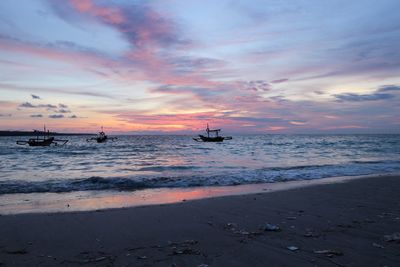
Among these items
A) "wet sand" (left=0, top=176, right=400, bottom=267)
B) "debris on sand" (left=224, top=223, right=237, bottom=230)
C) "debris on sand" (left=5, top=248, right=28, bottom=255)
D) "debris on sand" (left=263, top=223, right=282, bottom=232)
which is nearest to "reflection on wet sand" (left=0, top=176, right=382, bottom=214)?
"wet sand" (left=0, top=176, right=400, bottom=267)

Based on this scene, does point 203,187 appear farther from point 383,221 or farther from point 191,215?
point 383,221

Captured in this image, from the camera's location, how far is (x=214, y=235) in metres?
6.50

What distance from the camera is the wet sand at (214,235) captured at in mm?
5199


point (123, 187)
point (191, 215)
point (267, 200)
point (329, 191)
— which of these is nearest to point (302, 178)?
point (329, 191)

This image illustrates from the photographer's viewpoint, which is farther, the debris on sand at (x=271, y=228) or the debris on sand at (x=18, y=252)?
the debris on sand at (x=271, y=228)

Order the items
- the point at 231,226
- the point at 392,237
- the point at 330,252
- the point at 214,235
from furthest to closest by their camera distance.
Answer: the point at 231,226 < the point at 214,235 < the point at 392,237 < the point at 330,252

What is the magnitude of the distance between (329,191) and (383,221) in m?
4.82

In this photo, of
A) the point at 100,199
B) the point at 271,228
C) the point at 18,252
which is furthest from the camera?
the point at 100,199

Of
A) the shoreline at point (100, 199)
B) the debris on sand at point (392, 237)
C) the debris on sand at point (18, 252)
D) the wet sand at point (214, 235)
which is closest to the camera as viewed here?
the wet sand at point (214, 235)

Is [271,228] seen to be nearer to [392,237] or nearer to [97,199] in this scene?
[392,237]

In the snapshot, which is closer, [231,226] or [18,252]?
[18,252]

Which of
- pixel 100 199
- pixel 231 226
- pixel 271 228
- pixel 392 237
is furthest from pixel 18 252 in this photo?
pixel 392 237

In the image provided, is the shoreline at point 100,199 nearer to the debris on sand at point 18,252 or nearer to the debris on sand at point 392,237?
the debris on sand at point 18,252

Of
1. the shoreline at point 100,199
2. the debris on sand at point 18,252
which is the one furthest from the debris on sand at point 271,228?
the debris on sand at point 18,252
